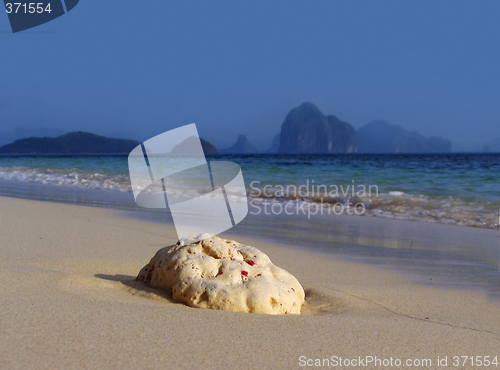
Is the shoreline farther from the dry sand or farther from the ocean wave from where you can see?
the ocean wave

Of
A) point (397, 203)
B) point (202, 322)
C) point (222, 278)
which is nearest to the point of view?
point (202, 322)

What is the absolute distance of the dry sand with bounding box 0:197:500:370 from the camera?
5.51 feet

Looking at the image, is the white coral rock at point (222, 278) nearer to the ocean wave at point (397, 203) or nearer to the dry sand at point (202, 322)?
the dry sand at point (202, 322)

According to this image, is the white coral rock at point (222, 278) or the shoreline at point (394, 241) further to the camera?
the shoreline at point (394, 241)

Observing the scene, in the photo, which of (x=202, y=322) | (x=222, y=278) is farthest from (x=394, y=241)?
(x=202, y=322)

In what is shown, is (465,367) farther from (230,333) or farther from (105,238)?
(105,238)

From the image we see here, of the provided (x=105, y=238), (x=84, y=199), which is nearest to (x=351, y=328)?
(x=105, y=238)

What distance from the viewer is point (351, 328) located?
215 centimetres

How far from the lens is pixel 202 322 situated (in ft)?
6.81

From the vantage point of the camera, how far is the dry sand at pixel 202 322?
1.68m

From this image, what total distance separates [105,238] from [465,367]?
3538 millimetres

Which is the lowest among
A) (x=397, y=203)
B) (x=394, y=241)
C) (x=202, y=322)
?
(x=397, y=203)

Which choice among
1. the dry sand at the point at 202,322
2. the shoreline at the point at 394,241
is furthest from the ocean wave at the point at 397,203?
the dry sand at the point at 202,322

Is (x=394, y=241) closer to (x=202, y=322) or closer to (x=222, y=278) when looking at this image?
(x=222, y=278)
